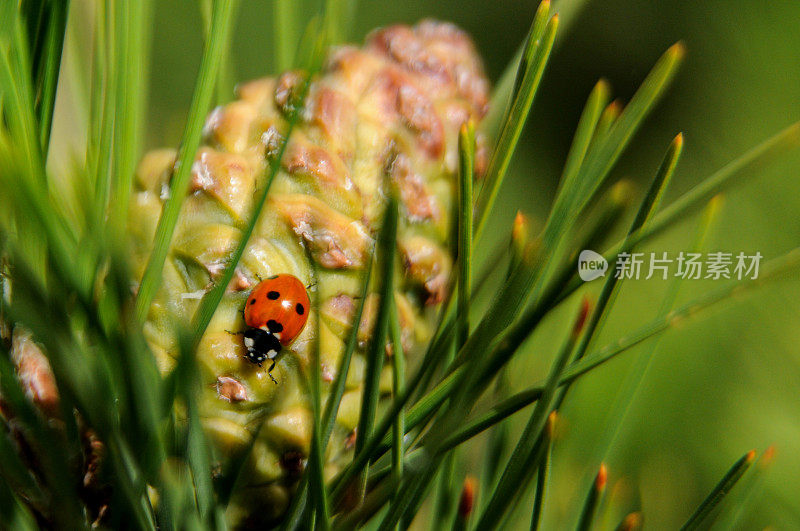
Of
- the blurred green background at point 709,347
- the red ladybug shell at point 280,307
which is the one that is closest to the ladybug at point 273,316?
the red ladybug shell at point 280,307

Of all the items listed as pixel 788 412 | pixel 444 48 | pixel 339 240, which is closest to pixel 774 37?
pixel 788 412

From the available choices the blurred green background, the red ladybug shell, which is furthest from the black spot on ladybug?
the blurred green background

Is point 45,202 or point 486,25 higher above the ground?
point 486,25

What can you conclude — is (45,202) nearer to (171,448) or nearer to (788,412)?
(171,448)

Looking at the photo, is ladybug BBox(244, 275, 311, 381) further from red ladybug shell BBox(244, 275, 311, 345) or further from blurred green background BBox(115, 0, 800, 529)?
blurred green background BBox(115, 0, 800, 529)

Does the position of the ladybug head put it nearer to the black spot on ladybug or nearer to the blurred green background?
the black spot on ladybug

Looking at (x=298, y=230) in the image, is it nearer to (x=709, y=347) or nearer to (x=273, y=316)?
(x=273, y=316)

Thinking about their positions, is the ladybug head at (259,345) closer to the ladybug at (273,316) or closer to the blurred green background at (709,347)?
the ladybug at (273,316)

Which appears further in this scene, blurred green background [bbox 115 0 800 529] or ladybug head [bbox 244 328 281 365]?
blurred green background [bbox 115 0 800 529]

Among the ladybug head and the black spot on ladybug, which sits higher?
the black spot on ladybug
